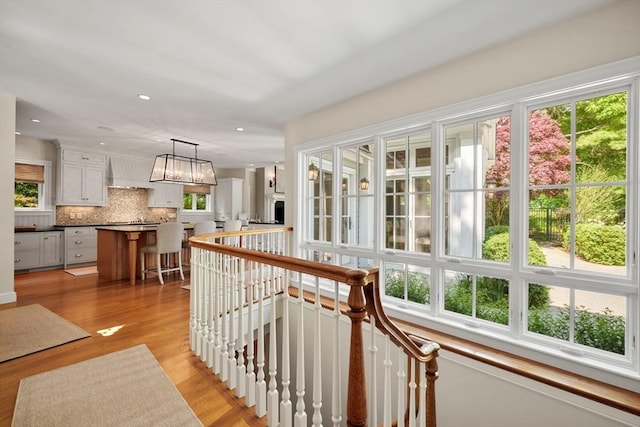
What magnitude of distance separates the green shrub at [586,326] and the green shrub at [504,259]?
0.31 feet

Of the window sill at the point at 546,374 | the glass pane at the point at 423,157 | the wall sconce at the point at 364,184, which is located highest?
the glass pane at the point at 423,157

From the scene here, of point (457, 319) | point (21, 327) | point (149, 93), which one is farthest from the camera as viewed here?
point (149, 93)

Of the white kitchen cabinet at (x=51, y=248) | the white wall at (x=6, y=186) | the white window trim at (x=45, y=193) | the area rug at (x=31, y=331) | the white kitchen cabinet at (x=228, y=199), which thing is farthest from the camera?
the white kitchen cabinet at (x=228, y=199)

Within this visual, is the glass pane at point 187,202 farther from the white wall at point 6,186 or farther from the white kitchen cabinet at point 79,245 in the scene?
the white wall at point 6,186

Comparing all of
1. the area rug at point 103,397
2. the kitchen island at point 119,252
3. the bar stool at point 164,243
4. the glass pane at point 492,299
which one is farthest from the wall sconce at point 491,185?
the kitchen island at point 119,252

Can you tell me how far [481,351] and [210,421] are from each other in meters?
2.06

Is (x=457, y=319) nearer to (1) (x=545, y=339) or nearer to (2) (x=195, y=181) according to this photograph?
(1) (x=545, y=339)

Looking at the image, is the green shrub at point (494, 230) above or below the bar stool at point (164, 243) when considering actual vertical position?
above

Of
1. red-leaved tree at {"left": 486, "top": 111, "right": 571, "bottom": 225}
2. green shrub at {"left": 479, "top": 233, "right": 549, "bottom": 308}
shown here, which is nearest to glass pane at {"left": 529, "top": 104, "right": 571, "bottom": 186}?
red-leaved tree at {"left": 486, "top": 111, "right": 571, "bottom": 225}

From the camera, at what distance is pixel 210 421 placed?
1.81 meters

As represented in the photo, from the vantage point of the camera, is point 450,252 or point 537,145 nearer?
point 537,145

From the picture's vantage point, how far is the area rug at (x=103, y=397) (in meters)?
1.80

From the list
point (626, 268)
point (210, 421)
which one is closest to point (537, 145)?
point (626, 268)

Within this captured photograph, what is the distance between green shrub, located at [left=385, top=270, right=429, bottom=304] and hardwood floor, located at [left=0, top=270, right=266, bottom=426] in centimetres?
193
